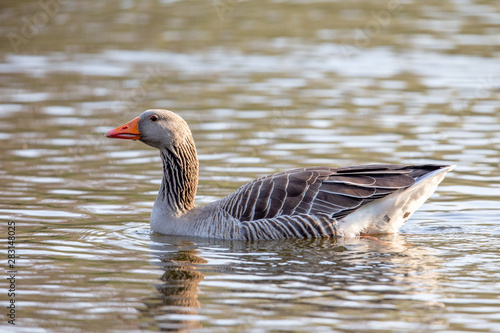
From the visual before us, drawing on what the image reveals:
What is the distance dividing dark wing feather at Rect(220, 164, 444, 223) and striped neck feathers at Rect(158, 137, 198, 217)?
0.86 meters

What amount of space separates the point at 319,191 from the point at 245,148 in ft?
18.7

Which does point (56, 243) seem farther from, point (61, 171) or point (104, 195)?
point (61, 171)

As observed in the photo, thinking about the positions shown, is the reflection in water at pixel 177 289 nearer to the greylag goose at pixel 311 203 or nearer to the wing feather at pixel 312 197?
the greylag goose at pixel 311 203

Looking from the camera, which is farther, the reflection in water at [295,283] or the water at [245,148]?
the water at [245,148]

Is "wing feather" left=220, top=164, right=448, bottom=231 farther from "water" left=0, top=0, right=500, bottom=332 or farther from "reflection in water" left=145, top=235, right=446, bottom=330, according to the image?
"water" left=0, top=0, right=500, bottom=332

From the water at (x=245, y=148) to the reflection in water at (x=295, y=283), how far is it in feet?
0.11

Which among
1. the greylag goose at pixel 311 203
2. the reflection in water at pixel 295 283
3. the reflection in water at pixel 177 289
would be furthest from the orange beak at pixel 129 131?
the reflection in water at pixel 177 289

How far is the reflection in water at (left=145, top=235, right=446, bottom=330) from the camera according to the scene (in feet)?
28.2

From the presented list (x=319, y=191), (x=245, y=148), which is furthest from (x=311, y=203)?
(x=245, y=148)

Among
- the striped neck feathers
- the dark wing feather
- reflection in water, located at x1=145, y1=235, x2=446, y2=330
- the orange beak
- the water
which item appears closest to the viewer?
reflection in water, located at x1=145, y1=235, x2=446, y2=330

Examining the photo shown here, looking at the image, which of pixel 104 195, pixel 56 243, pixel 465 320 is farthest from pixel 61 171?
pixel 465 320

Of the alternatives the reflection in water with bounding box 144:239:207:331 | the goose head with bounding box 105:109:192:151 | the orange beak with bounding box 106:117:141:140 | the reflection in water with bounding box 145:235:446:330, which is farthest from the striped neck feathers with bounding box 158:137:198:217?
the reflection in water with bounding box 144:239:207:331

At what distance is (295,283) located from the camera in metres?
9.71

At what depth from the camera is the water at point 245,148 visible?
29.9 feet
